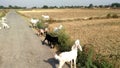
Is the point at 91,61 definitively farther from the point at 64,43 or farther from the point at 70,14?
the point at 70,14

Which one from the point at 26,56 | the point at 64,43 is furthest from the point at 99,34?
the point at 26,56

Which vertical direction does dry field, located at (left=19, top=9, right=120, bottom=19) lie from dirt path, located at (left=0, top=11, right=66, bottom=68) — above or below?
below

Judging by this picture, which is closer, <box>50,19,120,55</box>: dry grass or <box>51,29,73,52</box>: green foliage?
<box>50,19,120,55</box>: dry grass

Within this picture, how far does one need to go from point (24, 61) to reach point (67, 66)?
2542mm

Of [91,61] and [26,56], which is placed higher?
[91,61]

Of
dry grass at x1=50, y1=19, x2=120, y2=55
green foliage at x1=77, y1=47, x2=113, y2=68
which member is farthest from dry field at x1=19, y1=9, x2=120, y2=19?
green foliage at x1=77, y1=47, x2=113, y2=68

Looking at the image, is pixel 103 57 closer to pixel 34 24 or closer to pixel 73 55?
pixel 73 55

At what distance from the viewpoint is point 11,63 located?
44.2ft

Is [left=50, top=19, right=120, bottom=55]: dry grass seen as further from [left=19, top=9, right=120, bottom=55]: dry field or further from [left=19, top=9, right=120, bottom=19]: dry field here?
[left=19, top=9, right=120, bottom=19]: dry field

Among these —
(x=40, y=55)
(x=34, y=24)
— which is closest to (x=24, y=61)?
(x=40, y=55)

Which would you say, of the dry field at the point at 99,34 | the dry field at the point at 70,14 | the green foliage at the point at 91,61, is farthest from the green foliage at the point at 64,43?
the dry field at the point at 70,14

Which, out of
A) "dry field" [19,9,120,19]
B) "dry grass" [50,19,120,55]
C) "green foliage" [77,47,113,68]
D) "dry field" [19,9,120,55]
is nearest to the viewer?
"green foliage" [77,47,113,68]

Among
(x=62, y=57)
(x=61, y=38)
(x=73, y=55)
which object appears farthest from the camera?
(x=61, y=38)

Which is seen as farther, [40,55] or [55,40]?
[55,40]
